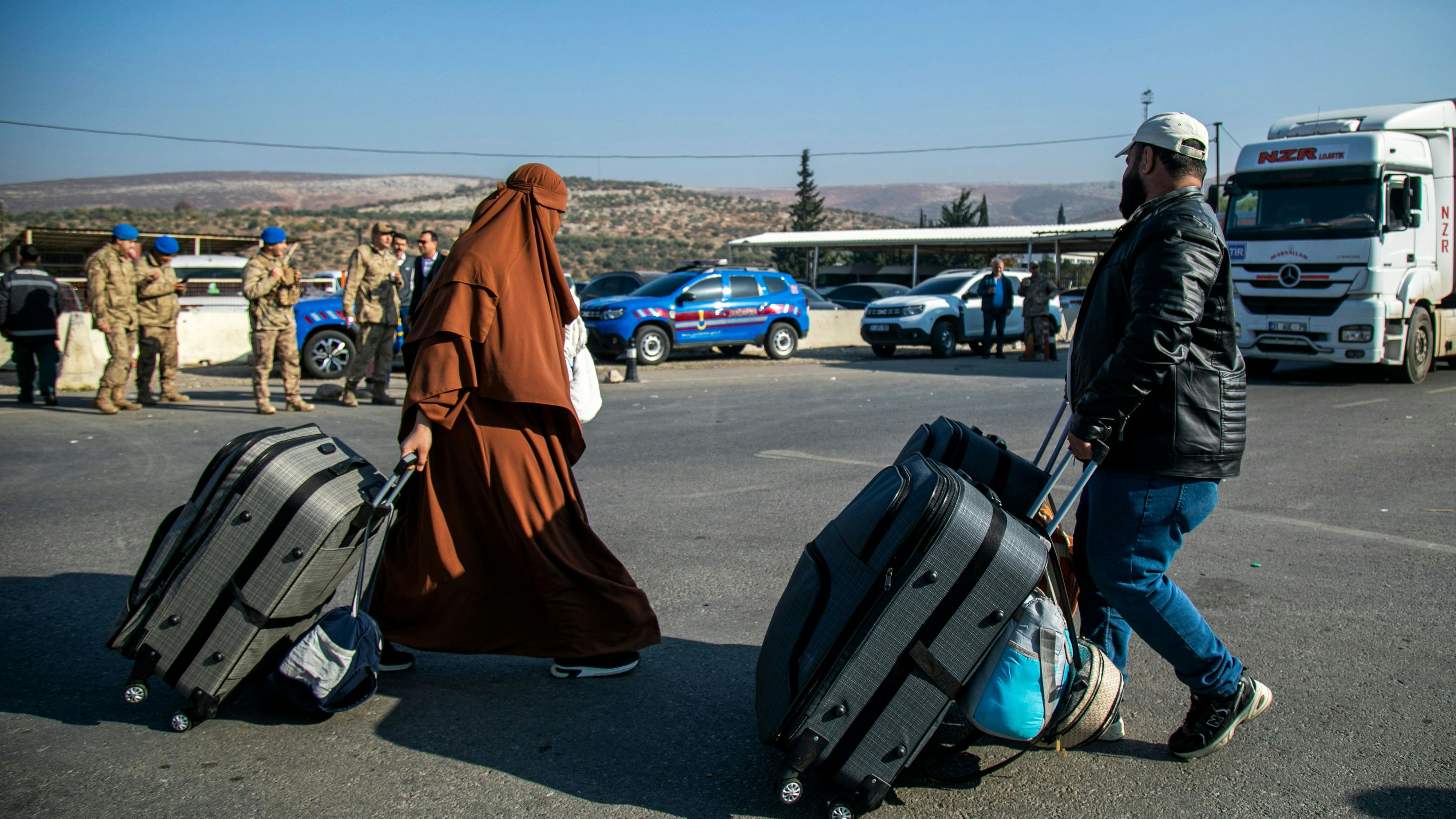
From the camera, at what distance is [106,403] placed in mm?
10508

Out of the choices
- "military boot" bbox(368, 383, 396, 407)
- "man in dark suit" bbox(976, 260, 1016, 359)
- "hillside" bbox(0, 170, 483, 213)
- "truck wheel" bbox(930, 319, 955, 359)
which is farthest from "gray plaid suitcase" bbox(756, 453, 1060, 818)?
"hillside" bbox(0, 170, 483, 213)

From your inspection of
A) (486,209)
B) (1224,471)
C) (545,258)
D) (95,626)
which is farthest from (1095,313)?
(95,626)

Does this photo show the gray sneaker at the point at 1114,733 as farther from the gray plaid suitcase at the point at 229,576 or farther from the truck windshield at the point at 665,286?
the truck windshield at the point at 665,286

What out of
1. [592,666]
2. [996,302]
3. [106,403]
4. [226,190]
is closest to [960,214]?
[996,302]

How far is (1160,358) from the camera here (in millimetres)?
2820

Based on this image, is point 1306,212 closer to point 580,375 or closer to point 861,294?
point 580,375

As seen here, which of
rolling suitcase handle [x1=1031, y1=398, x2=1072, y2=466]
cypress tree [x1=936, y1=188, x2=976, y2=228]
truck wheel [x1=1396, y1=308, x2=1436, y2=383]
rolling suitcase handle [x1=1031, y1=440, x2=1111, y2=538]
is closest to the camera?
rolling suitcase handle [x1=1031, y1=440, x2=1111, y2=538]

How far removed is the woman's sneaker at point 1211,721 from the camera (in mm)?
3053

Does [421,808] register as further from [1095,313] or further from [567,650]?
[1095,313]

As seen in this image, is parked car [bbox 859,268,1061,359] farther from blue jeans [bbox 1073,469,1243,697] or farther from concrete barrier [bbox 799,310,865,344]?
blue jeans [bbox 1073,469,1243,697]

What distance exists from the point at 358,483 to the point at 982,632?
6.88 ft

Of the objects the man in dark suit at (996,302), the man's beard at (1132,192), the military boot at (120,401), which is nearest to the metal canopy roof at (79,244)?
the military boot at (120,401)

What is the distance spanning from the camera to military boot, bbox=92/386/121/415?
10.5 m

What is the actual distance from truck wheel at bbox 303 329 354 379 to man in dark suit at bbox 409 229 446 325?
313cm
